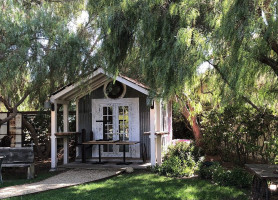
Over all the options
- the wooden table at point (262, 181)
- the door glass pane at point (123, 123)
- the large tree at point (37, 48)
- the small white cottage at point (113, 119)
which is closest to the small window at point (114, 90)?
the small white cottage at point (113, 119)

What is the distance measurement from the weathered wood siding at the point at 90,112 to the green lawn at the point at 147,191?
303cm

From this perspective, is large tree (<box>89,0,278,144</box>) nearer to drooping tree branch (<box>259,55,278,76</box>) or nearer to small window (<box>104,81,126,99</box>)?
drooping tree branch (<box>259,55,278,76</box>)

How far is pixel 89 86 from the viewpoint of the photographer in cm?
1045

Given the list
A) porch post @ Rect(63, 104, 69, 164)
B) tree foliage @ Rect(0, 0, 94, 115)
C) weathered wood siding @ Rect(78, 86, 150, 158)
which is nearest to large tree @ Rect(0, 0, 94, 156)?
tree foliage @ Rect(0, 0, 94, 115)

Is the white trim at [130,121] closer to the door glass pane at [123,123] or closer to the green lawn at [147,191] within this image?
the door glass pane at [123,123]

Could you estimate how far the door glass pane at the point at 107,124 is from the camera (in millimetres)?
11758

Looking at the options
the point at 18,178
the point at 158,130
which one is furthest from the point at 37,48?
the point at 158,130

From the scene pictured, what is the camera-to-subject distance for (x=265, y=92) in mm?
6383

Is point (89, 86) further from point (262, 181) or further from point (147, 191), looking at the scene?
point (262, 181)

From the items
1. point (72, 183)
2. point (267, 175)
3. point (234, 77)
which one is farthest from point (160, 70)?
point (72, 183)

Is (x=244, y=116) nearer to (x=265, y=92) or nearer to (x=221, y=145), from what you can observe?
(x=221, y=145)

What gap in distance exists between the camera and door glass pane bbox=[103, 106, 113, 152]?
38.6 feet

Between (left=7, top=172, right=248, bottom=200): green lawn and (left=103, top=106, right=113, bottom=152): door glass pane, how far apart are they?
11.1ft

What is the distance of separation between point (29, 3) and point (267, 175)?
8990mm
